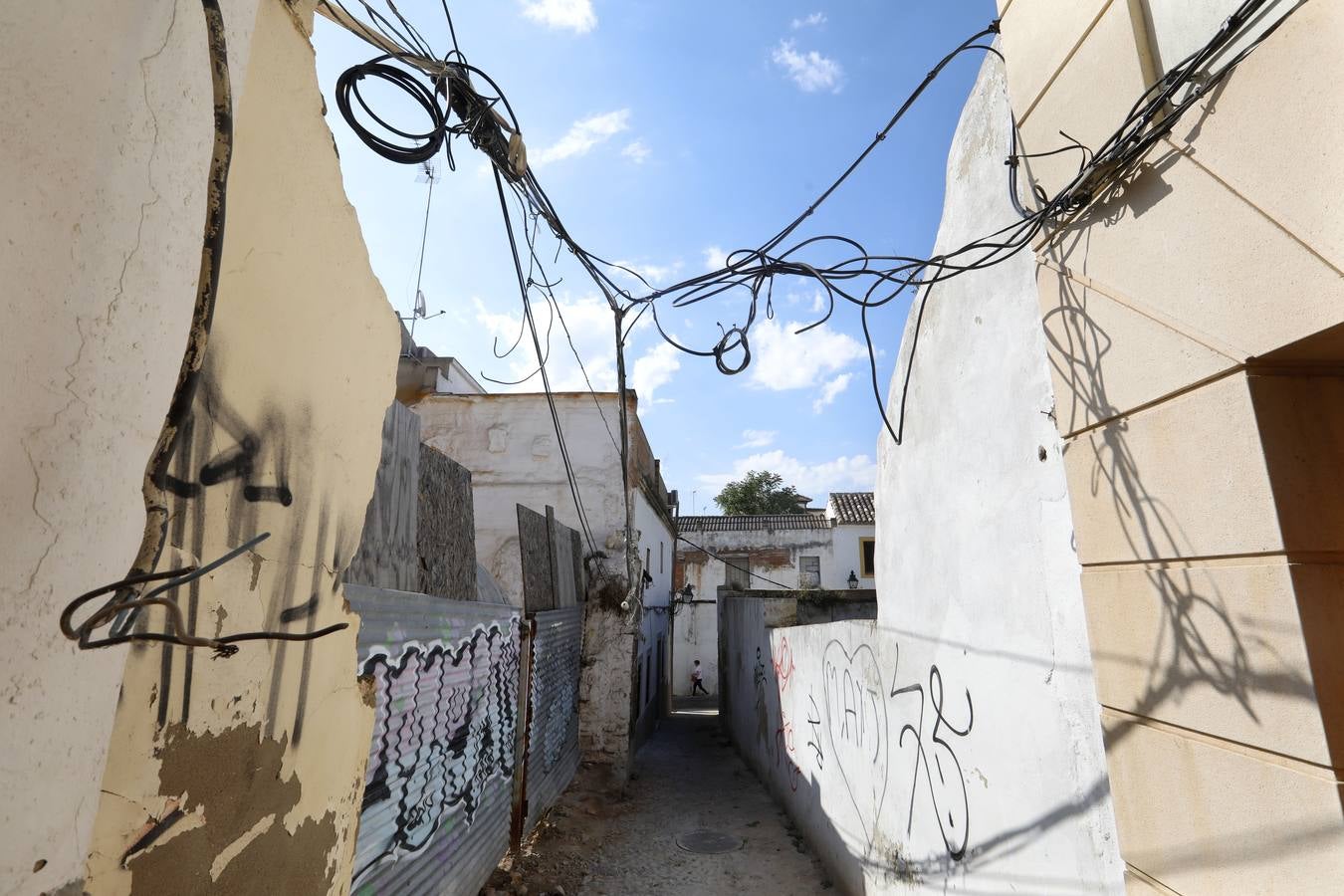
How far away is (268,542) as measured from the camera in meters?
2.17

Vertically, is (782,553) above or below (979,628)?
above

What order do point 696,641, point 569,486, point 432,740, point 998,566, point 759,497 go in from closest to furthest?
1. point 998,566
2. point 432,740
3. point 569,486
4. point 696,641
5. point 759,497

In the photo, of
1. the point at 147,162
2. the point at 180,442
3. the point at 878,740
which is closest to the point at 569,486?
the point at 878,740

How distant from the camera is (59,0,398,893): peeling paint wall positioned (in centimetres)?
177

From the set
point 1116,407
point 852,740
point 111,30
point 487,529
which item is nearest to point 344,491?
point 111,30

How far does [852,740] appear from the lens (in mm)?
5438

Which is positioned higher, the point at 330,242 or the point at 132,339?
the point at 330,242

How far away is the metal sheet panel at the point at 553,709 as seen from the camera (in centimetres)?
697

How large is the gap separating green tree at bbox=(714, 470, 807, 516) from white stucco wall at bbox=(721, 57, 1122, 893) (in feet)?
85.2

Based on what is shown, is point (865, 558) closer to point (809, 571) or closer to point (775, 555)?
point (809, 571)

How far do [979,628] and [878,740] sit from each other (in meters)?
1.77

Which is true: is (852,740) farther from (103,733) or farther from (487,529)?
(487,529)

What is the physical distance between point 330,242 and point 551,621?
5917mm

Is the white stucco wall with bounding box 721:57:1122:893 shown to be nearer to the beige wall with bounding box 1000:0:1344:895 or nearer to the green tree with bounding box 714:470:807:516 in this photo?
the beige wall with bounding box 1000:0:1344:895
